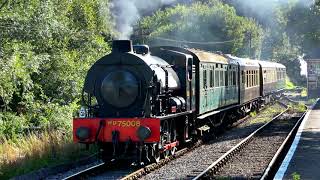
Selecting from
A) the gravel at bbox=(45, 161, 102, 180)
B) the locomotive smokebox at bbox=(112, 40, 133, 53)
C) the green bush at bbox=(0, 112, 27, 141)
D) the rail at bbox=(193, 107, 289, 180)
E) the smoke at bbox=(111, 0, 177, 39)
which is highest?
the smoke at bbox=(111, 0, 177, 39)

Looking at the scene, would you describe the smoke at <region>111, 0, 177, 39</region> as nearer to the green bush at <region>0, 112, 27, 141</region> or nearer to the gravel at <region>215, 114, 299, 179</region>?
the green bush at <region>0, 112, 27, 141</region>

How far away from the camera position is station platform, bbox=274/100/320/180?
10.0 meters

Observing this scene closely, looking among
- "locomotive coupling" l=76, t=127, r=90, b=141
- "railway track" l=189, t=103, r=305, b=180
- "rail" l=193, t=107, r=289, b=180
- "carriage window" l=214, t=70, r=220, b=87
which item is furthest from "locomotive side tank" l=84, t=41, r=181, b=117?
"carriage window" l=214, t=70, r=220, b=87

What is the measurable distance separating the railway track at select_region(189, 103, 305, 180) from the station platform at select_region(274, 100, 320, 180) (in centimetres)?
35

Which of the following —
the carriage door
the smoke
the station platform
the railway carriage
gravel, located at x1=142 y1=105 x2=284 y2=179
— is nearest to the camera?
the station platform

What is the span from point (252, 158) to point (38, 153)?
5.43 m

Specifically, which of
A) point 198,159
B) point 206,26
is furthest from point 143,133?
point 206,26

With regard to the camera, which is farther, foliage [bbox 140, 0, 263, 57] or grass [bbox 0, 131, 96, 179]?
foliage [bbox 140, 0, 263, 57]

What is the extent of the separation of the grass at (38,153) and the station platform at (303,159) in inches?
207

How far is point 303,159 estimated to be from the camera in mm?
11875

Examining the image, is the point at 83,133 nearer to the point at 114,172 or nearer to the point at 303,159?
the point at 114,172

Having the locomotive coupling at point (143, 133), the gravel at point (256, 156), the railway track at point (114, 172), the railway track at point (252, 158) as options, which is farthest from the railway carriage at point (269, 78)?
the locomotive coupling at point (143, 133)

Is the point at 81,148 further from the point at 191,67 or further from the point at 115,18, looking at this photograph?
the point at 115,18

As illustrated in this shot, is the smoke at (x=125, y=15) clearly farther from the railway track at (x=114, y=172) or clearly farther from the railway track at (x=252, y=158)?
the railway track at (x=114, y=172)
